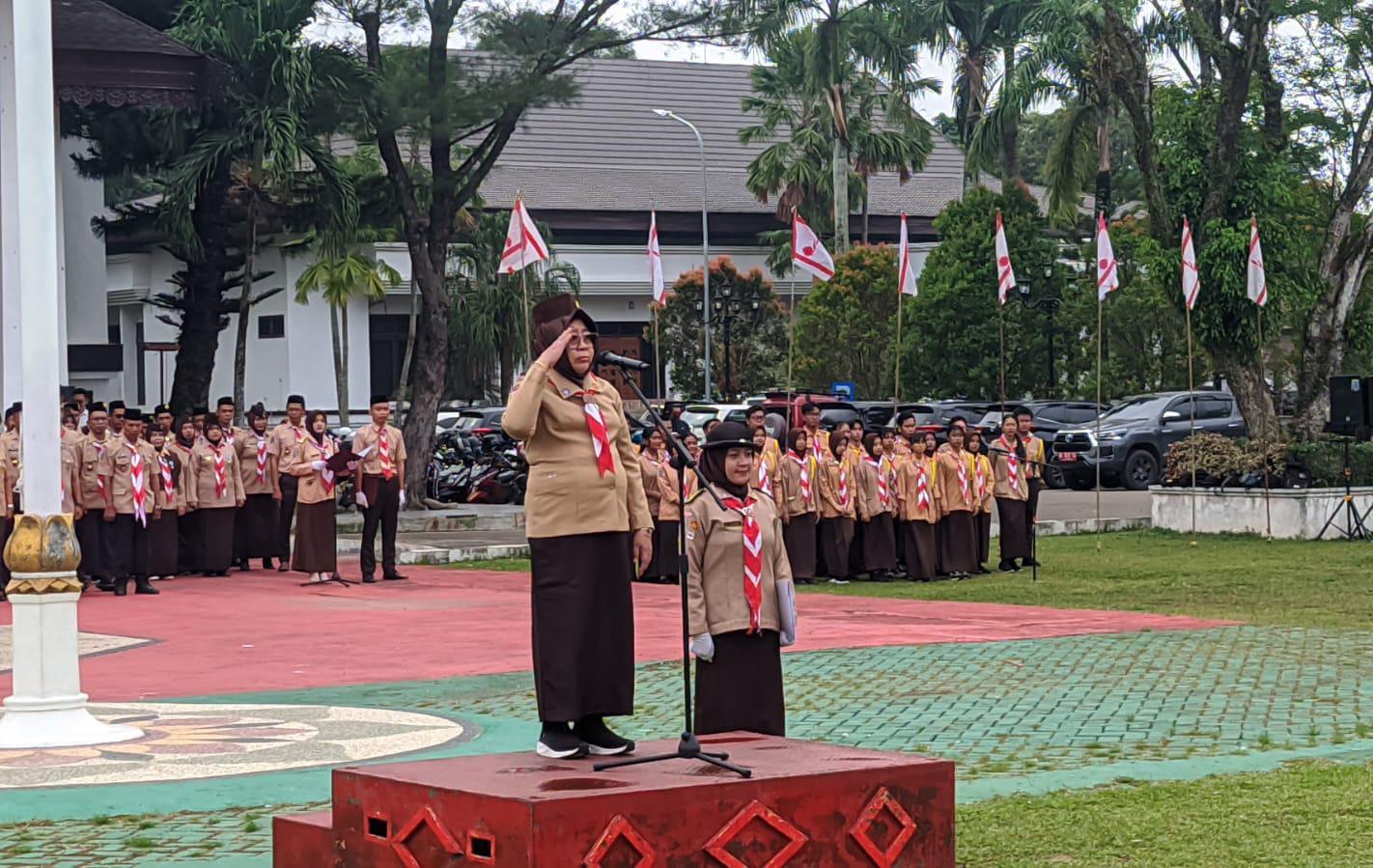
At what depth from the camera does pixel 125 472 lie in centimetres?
1944

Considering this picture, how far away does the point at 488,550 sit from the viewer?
24.2 metres

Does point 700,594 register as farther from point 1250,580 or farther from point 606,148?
point 606,148

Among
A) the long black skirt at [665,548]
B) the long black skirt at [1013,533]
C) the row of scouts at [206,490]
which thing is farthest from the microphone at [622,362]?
the long black skirt at [1013,533]

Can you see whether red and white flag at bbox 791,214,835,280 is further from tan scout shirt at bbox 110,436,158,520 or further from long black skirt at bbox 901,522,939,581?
tan scout shirt at bbox 110,436,158,520

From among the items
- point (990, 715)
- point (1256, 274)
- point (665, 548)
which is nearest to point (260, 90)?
point (665, 548)

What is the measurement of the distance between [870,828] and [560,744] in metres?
1.36

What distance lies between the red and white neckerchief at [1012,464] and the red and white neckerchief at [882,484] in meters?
1.49

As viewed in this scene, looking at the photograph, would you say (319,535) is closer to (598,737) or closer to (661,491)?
(661,491)

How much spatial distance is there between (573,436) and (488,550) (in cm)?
1695

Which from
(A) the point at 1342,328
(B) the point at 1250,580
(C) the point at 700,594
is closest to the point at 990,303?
(A) the point at 1342,328

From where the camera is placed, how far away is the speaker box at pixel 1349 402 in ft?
87.5

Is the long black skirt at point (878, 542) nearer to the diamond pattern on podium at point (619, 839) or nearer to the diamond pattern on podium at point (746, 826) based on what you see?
the diamond pattern on podium at point (746, 826)

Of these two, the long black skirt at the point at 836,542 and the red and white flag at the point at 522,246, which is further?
the red and white flag at the point at 522,246

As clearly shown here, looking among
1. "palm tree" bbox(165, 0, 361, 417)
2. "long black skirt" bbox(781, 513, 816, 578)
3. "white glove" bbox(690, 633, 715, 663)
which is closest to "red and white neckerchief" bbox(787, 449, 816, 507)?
"long black skirt" bbox(781, 513, 816, 578)
